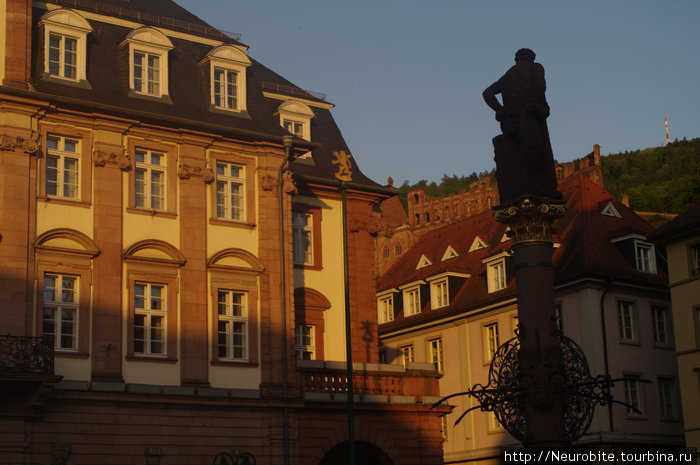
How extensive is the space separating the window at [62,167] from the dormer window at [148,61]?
3.19 m

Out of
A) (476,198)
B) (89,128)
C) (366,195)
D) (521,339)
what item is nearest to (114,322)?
(89,128)

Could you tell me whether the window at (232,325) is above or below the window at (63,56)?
below

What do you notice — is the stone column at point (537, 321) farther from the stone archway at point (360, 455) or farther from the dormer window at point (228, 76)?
the dormer window at point (228, 76)

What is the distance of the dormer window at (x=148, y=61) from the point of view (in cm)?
3662

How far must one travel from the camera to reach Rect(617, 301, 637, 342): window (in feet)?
167

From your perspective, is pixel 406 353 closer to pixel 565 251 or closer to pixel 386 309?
pixel 386 309

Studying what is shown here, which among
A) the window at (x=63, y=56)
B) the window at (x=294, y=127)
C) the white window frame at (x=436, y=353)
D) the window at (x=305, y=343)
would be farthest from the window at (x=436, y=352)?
the window at (x=63, y=56)

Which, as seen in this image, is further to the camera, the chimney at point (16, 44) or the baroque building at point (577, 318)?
the baroque building at point (577, 318)

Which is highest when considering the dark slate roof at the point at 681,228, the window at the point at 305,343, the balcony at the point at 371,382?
the dark slate roof at the point at 681,228

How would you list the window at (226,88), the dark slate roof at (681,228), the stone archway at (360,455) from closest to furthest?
Answer: the stone archway at (360,455) → the window at (226,88) → the dark slate roof at (681,228)

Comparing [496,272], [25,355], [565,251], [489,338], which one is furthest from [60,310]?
[496,272]

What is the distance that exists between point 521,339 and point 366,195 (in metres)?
23.1

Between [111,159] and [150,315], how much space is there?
4922mm

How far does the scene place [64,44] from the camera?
1399 inches
